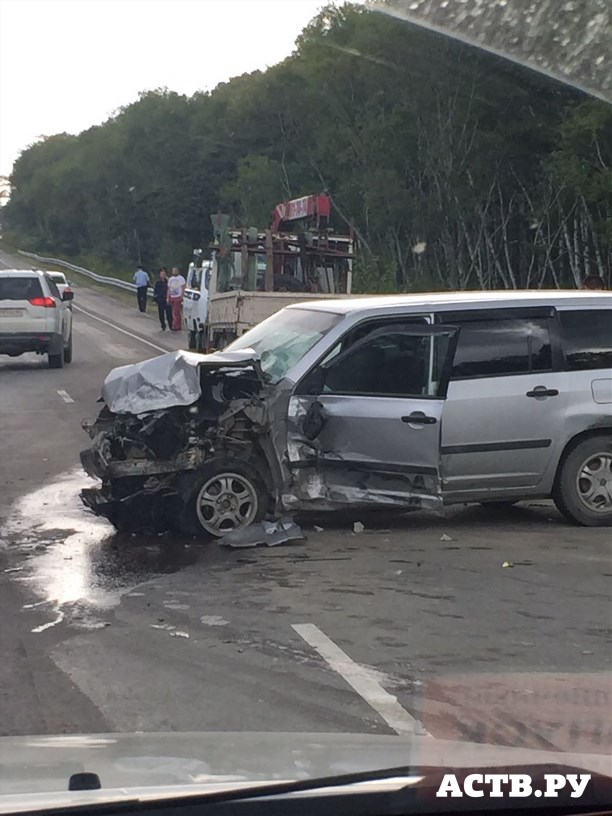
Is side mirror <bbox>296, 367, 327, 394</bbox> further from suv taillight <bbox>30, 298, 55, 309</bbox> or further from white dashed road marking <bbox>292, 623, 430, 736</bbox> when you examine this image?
suv taillight <bbox>30, 298, 55, 309</bbox>

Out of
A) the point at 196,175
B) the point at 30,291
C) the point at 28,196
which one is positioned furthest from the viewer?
the point at 28,196

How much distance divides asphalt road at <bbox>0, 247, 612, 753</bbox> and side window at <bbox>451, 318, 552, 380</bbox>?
1.21 m

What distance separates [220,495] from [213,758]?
6414 millimetres

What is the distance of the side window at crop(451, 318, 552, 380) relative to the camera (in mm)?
9516

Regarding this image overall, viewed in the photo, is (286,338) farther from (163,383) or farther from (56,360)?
(56,360)

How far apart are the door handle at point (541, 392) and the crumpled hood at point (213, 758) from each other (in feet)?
21.7

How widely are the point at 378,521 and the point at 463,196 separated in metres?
40.5

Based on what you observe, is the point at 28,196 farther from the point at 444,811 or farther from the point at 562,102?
the point at 444,811

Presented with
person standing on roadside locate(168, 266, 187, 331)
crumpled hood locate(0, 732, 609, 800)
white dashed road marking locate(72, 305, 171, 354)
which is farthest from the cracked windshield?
person standing on roadside locate(168, 266, 187, 331)

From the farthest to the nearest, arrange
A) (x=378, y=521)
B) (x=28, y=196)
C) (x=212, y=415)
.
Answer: (x=28, y=196) → (x=378, y=521) → (x=212, y=415)

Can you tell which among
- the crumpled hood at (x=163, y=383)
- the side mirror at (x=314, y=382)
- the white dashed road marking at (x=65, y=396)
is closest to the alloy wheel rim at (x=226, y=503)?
the crumpled hood at (x=163, y=383)

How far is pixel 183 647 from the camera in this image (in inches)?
254

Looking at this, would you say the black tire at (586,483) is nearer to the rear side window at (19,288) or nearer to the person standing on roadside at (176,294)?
the rear side window at (19,288)

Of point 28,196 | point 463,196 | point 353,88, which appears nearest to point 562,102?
point 463,196
